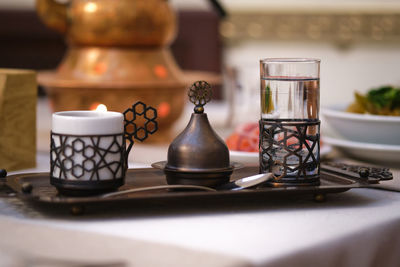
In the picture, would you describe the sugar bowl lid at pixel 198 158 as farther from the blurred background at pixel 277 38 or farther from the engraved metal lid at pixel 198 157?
the blurred background at pixel 277 38

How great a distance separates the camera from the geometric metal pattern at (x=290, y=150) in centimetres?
63

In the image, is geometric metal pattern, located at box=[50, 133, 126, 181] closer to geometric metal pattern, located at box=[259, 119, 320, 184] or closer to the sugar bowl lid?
the sugar bowl lid

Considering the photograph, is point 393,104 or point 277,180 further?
point 393,104

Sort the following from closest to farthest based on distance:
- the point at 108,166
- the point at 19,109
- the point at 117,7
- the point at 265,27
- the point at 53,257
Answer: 1. the point at 53,257
2. the point at 108,166
3. the point at 19,109
4. the point at 117,7
5. the point at 265,27

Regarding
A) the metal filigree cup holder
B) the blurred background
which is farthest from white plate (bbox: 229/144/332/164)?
the blurred background

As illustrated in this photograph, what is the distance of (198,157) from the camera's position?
599 millimetres

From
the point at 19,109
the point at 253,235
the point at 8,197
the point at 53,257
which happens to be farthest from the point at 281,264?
the point at 19,109

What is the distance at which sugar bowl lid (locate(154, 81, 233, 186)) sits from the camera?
0.60 m

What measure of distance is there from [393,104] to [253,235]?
0.49 meters

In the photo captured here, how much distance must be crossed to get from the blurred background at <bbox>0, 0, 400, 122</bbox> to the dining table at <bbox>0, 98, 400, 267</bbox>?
1.57 m

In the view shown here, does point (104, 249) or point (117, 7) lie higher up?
point (117, 7)

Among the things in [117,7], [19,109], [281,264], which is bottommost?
[281,264]

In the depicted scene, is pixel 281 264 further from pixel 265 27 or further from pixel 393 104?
pixel 265 27

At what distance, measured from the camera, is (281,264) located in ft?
1.50
